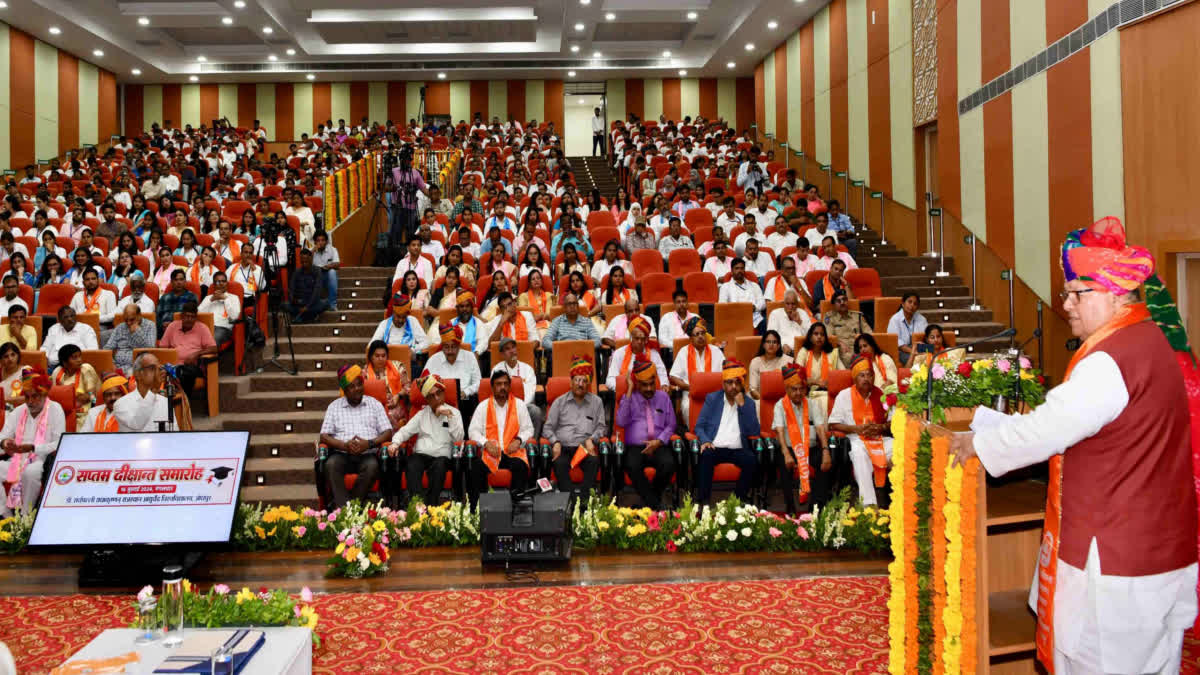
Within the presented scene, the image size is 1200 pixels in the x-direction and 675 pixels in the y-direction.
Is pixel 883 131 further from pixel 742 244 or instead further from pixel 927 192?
pixel 742 244

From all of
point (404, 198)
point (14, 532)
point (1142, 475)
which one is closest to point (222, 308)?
point (14, 532)

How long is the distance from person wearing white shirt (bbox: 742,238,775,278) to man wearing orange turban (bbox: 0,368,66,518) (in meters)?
6.43

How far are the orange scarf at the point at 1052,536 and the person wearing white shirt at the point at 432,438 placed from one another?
4100 mm

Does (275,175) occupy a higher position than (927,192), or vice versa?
(275,175)

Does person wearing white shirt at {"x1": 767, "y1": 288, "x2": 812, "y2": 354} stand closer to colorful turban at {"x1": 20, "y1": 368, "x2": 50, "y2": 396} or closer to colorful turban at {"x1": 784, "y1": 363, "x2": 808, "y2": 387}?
colorful turban at {"x1": 784, "y1": 363, "x2": 808, "y2": 387}

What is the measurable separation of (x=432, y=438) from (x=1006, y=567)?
4.00m

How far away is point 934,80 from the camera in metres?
11.1

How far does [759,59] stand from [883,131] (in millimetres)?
8222

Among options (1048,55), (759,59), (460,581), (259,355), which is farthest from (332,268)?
(759,59)

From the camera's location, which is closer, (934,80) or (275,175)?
(934,80)

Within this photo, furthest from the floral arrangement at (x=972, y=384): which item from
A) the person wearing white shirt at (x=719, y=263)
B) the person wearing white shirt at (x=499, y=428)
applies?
the person wearing white shirt at (x=719, y=263)

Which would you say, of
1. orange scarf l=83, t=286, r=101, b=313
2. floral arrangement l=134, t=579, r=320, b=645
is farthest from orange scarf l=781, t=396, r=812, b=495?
orange scarf l=83, t=286, r=101, b=313

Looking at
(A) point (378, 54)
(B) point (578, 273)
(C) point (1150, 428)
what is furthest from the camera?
(A) point (378, 54)

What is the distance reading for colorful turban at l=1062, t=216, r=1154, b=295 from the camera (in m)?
2.31
